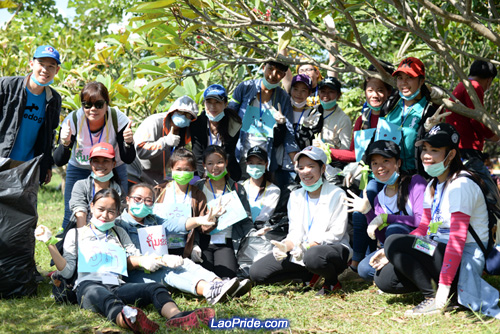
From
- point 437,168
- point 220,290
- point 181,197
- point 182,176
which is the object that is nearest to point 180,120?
point 182,176

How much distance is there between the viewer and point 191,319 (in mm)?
3537

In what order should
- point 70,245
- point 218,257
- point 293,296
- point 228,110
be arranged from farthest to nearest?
point 228,110 < point 218,257 < point 293,296 < point 70,245

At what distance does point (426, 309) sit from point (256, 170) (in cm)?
194

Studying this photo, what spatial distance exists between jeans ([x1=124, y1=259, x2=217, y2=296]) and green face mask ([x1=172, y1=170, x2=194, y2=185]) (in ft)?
2.65

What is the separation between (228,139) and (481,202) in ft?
7.91

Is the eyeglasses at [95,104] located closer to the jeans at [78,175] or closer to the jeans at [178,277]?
the jeans at [78,175]

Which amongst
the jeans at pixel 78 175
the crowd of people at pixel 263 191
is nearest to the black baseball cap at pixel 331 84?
the crowd of people at pixel 263 191

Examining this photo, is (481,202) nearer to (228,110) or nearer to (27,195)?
(228,110)

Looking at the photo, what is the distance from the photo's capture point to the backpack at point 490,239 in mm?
3757

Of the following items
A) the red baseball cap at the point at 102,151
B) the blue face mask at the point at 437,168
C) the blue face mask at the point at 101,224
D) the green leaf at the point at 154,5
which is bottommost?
the blue face mask at the point at 101,224

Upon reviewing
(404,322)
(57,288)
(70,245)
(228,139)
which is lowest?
(404,322)

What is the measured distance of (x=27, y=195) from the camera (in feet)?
14.1

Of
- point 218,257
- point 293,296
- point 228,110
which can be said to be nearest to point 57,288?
point 218,257

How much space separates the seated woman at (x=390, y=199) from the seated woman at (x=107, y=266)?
5.01ft
